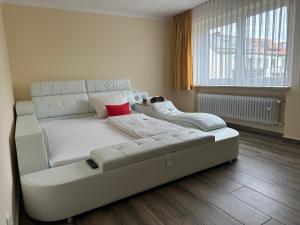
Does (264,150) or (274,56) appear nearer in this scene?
(264,150)

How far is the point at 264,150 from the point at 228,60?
1.74 m

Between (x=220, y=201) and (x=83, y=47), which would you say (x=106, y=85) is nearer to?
(x=83, y=47)

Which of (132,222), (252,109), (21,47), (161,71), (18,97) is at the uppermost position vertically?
(21,47)

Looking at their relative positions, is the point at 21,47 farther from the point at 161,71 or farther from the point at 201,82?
the point at 201,82

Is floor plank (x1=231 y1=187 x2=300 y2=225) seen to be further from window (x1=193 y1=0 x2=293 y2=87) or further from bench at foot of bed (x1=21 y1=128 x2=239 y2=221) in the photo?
window (x1=193 y1=0 x2=293 y2=87)

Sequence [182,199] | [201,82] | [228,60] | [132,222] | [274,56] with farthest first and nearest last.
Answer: [201,82]
[228,60]
[274,56]
[182,199]
[132,222]

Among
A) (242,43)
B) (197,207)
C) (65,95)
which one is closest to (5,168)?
(197,207)

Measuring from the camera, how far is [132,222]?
1572mm

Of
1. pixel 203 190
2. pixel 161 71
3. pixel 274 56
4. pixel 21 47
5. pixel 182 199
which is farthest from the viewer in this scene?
pixel 161 71

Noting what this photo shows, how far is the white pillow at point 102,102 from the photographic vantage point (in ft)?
11.1

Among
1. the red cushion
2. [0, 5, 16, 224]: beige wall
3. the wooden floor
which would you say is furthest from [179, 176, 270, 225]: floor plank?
the red cushion

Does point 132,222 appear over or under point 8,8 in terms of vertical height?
under

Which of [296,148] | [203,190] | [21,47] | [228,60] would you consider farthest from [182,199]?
[21,47]

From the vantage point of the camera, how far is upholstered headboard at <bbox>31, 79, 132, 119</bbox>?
330 cm
